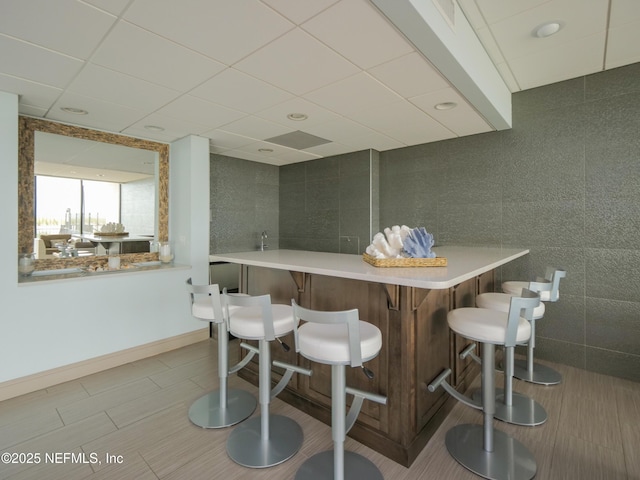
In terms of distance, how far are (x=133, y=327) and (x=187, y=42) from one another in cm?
268

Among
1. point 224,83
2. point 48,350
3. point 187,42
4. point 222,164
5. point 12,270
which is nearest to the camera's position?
point 187,42

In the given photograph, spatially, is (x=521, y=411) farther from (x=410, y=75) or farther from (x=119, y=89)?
(x=119, y=89)

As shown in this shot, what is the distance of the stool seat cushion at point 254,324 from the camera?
5.66 feet

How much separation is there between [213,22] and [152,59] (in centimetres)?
59

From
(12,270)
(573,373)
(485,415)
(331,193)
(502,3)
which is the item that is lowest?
(573,373)

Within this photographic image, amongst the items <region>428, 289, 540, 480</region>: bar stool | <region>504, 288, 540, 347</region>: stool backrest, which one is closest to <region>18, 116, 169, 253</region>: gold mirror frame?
<region>428, 289, 540, 480</region>: bar stool

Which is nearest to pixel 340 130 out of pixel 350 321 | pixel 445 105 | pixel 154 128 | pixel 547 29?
pixel 445 105

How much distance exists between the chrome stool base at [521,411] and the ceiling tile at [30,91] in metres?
3.94

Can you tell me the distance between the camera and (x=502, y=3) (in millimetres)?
1992

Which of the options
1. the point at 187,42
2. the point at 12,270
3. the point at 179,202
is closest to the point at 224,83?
the point at 187,42

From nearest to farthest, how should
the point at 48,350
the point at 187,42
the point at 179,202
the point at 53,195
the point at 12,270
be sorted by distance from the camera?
the point at 187,42, the point at 12,270, the point at 48,350, the point at 53,195, the point at 179,202

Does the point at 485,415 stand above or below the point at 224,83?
below

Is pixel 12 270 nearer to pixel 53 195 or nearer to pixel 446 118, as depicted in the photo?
pixel 53 195

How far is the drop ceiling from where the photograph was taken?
5.10 feet
